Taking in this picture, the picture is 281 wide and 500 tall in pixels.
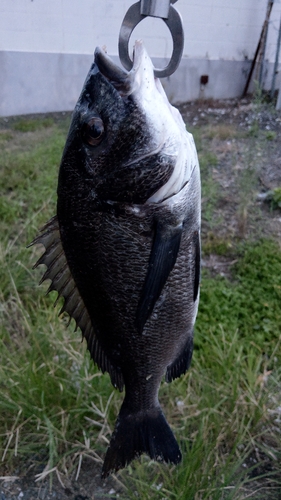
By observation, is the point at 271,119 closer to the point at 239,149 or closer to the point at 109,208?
the point at 239,149

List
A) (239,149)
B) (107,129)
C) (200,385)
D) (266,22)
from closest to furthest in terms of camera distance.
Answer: (107,129) → (200,385) → (239,149) → (266,22)

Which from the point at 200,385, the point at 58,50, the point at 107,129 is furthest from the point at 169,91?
the point at 107,129

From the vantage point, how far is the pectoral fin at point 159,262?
37.4 inches

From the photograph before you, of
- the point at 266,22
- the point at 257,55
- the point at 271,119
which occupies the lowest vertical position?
the point at 271,119

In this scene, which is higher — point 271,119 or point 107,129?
point 107,129

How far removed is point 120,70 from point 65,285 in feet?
1.78

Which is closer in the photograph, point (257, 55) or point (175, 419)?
point (175, 419)

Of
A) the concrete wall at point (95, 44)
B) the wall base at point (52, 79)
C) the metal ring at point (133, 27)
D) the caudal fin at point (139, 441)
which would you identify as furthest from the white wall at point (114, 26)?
the caudal fin at point (139, 441)

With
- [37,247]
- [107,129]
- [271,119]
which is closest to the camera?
[107,129]

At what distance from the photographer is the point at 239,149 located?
4.53 meters

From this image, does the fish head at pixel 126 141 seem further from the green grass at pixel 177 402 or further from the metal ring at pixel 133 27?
the green grass at pixel 177 402

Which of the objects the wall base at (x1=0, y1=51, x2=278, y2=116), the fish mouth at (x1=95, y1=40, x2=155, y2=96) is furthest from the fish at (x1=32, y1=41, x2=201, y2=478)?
the wall base at (x1=0, y1=51, x2=278, y2=116)

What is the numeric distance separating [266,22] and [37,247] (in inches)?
219

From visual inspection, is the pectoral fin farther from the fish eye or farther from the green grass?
the green grass
